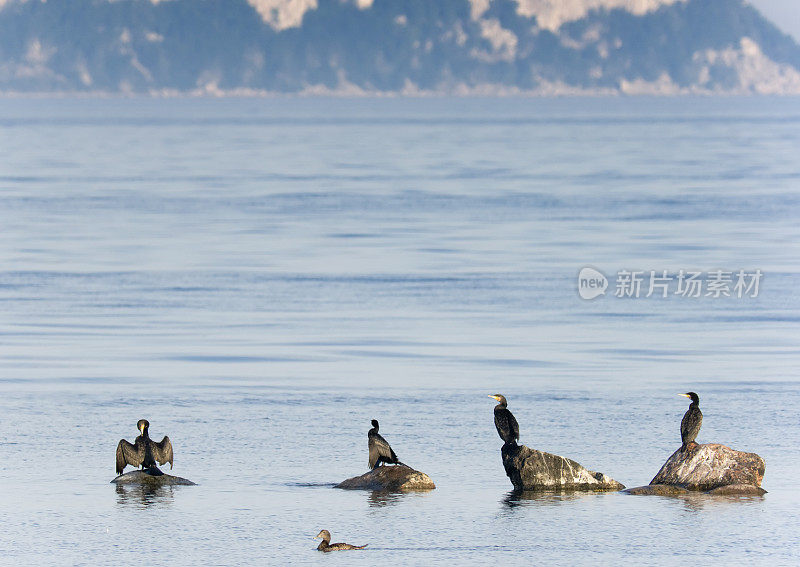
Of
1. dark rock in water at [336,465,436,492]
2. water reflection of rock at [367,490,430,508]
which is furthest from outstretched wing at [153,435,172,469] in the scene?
water reflection of rock at [367,490,430,508]

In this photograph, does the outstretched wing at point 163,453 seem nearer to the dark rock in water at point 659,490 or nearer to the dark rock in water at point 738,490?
the dark rock in water at point 659,490

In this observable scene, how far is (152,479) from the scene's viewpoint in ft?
64.3

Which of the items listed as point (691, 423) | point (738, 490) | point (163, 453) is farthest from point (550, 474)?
point (163, 453)

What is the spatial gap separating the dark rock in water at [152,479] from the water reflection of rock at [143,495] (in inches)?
3.0

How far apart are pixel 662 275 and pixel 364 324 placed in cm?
1248

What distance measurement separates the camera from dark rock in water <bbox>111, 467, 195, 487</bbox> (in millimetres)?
19516

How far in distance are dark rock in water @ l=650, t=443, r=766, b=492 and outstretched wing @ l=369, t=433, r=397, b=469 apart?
3.43 meters

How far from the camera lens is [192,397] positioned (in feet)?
84.4

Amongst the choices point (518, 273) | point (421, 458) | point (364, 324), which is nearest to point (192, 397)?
point (421, 458)

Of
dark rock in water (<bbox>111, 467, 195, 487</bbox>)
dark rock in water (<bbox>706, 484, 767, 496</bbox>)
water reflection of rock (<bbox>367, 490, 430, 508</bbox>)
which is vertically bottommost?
dark rock in water (<bbox>706, 484, 767, 496</bbox>)

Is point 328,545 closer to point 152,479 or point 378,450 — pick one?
point 378,450

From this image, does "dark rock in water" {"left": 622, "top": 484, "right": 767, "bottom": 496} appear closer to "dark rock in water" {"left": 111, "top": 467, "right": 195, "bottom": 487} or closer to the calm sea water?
the calm sea water

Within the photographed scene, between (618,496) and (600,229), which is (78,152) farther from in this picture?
(618,496)

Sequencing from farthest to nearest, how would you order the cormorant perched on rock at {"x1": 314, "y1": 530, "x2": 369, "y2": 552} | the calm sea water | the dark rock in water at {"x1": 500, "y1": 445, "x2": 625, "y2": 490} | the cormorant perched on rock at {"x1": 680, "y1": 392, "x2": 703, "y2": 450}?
the cormorant perched on rock at {"x1": 680, "y1": 392, "x2": 703, "y2": 450}
the dark rock in water at {"x1": 500, "y1": 445, "x2": 625, "y2": 490}
the calm sea water
the cormorant perched on rock at {"x1": 314, "y1": 530, "x2": 369, "y2": 552}
